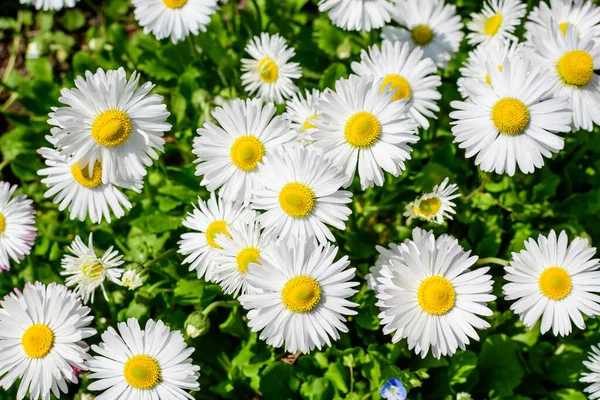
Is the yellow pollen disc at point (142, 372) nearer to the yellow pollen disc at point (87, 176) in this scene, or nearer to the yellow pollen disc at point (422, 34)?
the yellow pollen disc at point (87, 176)

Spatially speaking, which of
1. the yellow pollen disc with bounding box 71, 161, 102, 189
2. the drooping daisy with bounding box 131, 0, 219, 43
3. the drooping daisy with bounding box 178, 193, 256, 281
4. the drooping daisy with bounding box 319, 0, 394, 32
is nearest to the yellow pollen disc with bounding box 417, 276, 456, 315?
the drooping daisy with bounding box 178, 193, 256, 281

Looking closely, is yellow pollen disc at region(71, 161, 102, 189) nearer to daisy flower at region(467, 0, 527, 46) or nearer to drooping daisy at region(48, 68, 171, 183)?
drooping daisy at region(48, 68, 171, 183)

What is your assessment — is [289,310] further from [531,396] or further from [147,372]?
[531,396]

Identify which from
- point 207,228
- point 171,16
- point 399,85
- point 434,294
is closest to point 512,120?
point 399,85

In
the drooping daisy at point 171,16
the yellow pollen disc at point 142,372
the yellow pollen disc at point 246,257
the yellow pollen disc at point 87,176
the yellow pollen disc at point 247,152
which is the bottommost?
the yellow pollen disc at point 142,372

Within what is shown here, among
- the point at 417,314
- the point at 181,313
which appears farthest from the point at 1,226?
the point at 417,314

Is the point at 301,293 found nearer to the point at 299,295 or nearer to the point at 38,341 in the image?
the point at 299,295

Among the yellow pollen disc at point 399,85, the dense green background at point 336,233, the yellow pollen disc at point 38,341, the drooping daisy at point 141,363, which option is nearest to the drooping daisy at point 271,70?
the dense green background at point 336,233
